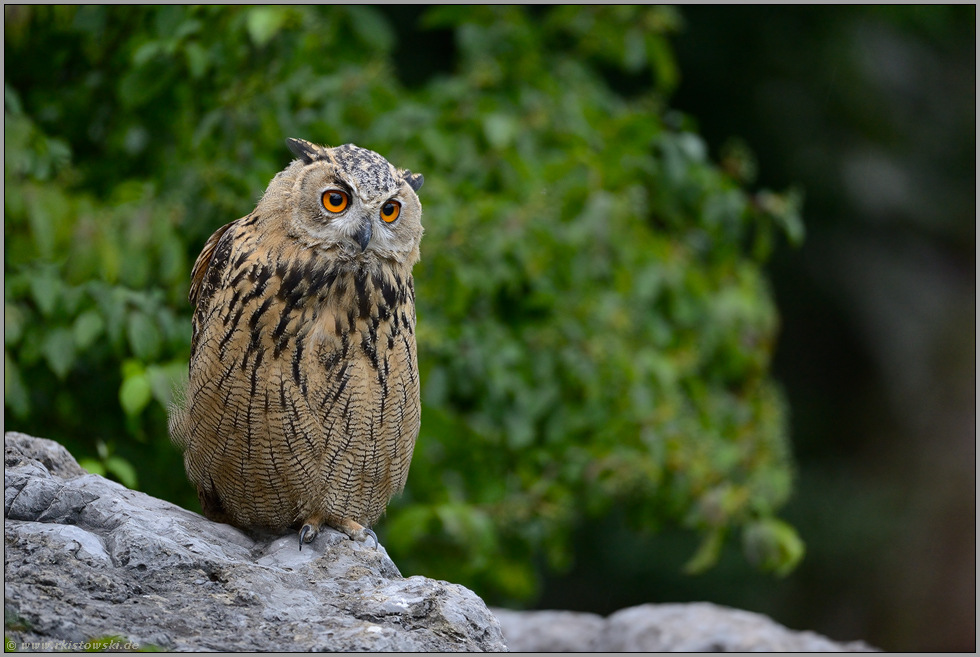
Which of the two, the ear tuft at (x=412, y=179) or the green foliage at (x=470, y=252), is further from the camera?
the green foliage at (x=470, y=252)

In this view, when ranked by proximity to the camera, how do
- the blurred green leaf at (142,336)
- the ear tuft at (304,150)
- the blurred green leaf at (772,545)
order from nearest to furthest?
the ear tuft at (304,150) < the blurred green leaf at (142,336) < the blurred green leaf at (772,545)

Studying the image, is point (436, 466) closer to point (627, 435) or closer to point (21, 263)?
point (627, 435)

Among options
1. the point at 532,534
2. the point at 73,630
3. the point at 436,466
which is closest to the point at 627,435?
the point at 532,534

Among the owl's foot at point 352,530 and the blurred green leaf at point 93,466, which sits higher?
the blurred green leaf at point 93,466

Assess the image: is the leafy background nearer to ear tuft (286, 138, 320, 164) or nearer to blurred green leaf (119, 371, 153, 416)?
blurred green leaf (119, 371, 153, 416)

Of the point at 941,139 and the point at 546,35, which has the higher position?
the point at 941,139

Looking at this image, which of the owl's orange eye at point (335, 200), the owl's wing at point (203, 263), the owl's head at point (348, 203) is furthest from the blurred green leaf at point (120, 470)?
the owl's orange eye at point (335, 200)

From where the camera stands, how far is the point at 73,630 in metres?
1.78

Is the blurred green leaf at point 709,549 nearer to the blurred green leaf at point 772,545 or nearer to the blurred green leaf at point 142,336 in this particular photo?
the blurred green leaf at point 772,545

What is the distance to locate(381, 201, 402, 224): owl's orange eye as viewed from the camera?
2365 mm

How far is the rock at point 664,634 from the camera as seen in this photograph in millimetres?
3613

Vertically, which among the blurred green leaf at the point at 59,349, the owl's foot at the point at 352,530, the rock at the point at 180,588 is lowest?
the rock at the point at 180,588

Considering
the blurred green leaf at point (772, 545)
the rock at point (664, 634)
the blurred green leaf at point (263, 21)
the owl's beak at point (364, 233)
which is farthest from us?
the blurred green leaf at point (772, 545)

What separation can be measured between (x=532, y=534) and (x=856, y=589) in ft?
17.6
